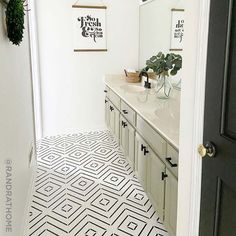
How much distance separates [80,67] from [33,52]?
27.6 inches

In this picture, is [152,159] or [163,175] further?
[152,159]

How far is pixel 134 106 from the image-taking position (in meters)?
2.72

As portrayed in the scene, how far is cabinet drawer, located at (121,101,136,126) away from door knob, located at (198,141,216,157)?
147 centimetres

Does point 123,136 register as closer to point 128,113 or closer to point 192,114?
point 128,113

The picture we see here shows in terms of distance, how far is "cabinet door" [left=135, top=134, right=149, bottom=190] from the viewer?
246 cm

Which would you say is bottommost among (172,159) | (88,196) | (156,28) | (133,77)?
(88,196)

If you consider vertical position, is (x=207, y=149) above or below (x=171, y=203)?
above

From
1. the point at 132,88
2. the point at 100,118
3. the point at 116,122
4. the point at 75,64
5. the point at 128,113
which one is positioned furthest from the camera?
the point at 100,118

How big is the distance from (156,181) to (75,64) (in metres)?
2.65

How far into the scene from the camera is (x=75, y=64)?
4.31 metres

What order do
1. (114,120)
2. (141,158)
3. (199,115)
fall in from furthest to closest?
1. (114,120)
2. (141,158)
3. (199,115)

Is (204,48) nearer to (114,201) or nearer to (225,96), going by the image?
(225,96)

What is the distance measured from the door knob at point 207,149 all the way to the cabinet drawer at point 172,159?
1.40 ft

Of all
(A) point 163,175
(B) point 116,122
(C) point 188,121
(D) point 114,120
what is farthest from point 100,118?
(C) point 188,121
